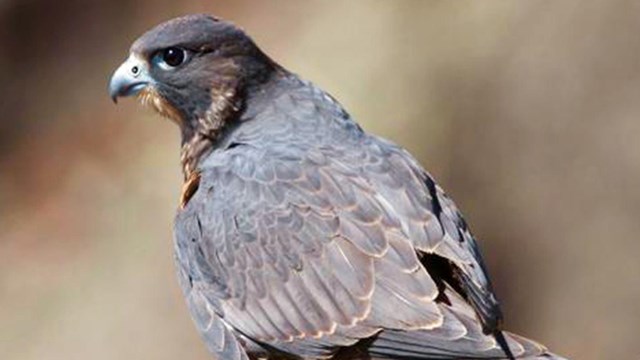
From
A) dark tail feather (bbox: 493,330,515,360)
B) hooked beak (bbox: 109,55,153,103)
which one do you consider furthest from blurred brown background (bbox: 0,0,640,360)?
dark tail feather (bbox: 493,330,515,360)

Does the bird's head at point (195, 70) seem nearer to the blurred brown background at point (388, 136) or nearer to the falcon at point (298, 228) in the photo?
the falcon at point (298, 228)

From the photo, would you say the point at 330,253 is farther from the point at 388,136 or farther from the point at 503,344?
the point at 388,136

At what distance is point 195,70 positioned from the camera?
654cm

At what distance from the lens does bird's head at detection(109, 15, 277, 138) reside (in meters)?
6.51

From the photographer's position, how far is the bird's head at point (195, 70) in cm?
651

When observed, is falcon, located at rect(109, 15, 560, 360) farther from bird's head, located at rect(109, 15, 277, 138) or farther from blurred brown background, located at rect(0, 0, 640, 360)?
blurred brown background, located at rect(0, 0, 640, 360)

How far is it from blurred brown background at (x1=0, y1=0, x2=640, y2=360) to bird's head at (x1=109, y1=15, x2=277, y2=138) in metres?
3.21

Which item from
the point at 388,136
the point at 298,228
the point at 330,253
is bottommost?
the point at 330,253

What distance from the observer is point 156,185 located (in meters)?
10.5

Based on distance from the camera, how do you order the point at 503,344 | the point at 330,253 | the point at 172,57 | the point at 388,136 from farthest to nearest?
the point at 388,136 → the point at 172,57 → the point at 330,253 → the point at 503,344

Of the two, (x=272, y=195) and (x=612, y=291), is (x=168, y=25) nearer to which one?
(x=272, y=195)

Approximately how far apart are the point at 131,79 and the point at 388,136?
3.37 meters

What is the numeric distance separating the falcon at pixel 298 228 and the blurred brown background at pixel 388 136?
124 inches

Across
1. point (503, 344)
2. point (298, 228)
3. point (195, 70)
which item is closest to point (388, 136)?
point (195, 70)
